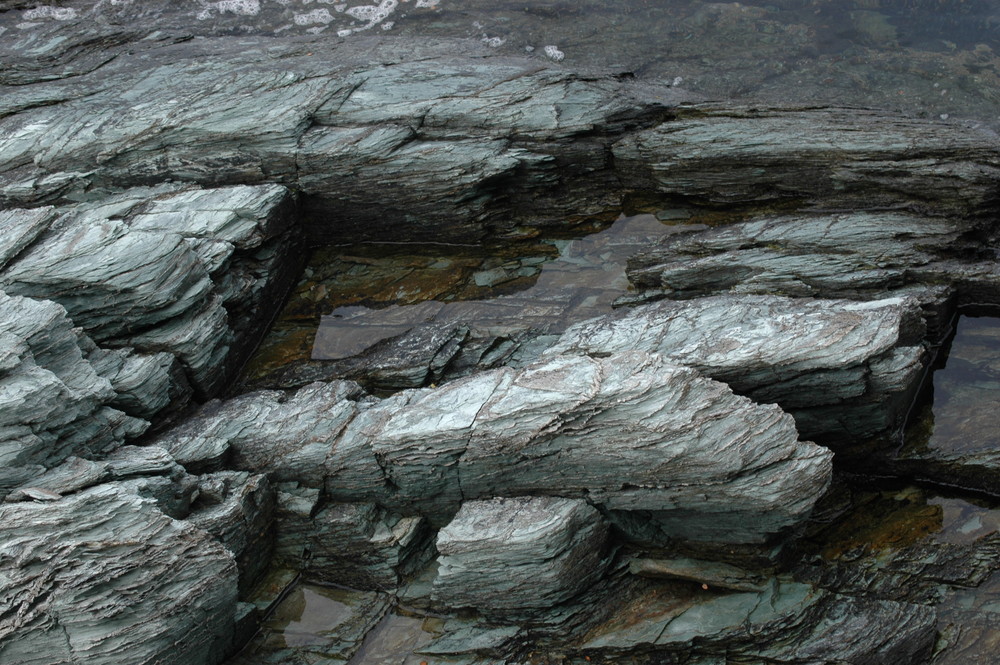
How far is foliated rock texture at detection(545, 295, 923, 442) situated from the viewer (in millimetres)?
12852

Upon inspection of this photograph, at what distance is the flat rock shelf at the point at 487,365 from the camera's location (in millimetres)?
12289

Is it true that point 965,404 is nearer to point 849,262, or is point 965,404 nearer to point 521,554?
point 849,262

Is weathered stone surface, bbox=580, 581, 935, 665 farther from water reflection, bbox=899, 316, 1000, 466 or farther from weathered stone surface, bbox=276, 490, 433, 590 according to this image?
weathered stone surface, bbox=276, 490, 433, 590

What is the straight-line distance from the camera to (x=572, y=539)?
12.8 meters

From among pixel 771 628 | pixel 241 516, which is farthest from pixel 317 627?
pixel 771 628

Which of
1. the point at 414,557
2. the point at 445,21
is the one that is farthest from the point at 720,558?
the point at 445,21

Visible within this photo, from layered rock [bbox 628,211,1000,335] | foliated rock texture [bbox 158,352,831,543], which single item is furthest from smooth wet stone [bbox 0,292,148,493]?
layered rock [bbox 628,211,1000,335]

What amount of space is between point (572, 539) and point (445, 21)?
53.1 feet

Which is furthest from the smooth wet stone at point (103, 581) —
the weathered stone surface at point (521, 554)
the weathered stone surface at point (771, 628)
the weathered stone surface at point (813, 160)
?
the weathered stone surface at point (813, 160)

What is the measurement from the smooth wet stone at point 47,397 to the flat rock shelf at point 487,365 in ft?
0.18

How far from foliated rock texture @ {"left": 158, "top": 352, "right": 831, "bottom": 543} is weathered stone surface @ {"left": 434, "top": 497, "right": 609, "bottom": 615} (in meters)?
0.37

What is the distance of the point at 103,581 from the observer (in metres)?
11.5

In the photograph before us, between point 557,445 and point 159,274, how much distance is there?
26.4ft

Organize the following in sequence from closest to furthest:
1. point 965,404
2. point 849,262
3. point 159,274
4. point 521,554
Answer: point 521,554 < point 965,404 < point 159,274 < point 849,262
